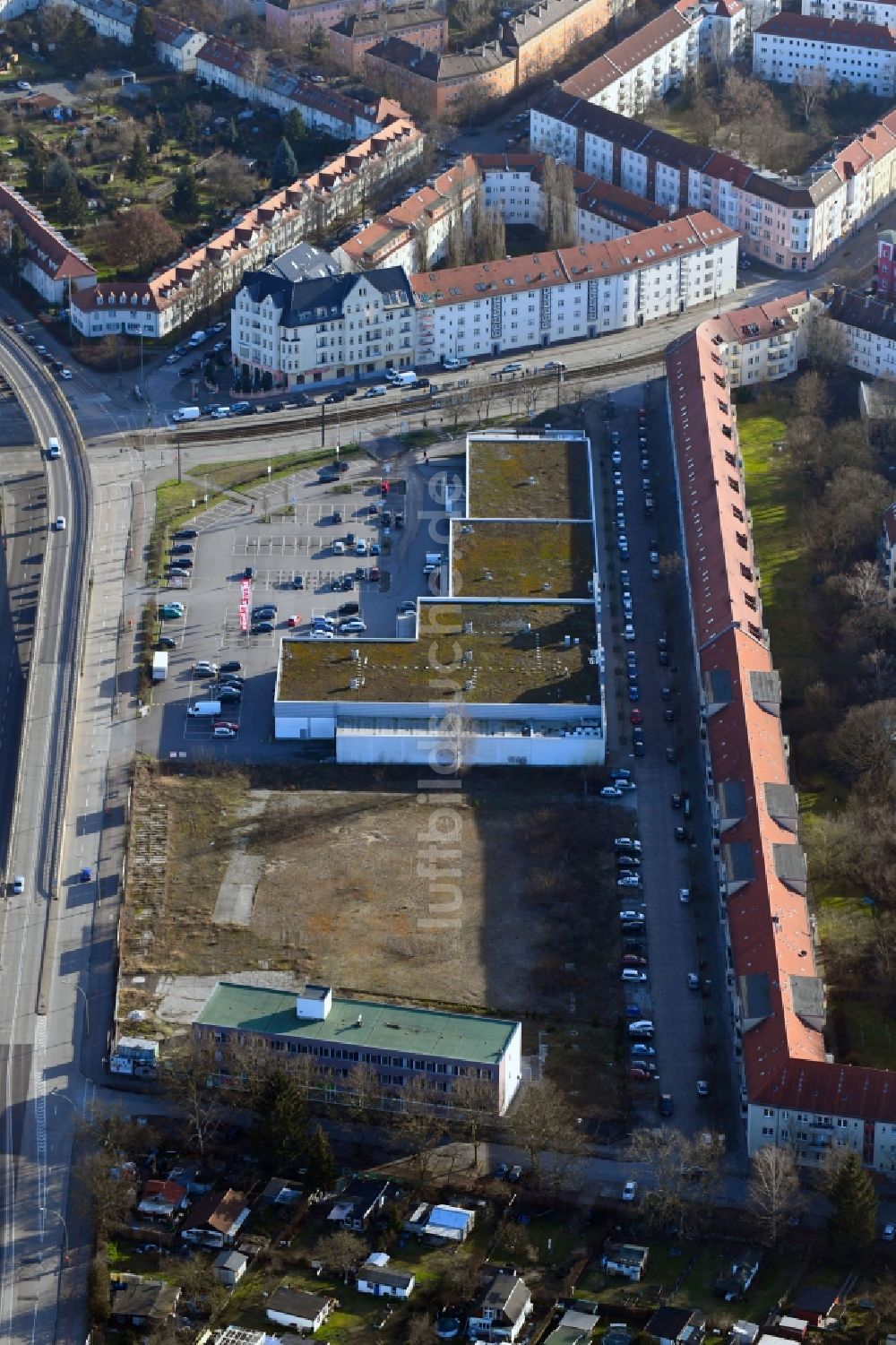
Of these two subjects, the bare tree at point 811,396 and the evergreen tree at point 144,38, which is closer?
the bare tree at point 811,396

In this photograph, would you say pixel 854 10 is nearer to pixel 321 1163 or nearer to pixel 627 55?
pixel 627 55

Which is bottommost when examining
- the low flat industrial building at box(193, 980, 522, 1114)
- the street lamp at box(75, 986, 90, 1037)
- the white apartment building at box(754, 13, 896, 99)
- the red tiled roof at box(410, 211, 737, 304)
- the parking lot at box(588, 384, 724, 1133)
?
the street lamp at box(75, 986, 90, 1037)

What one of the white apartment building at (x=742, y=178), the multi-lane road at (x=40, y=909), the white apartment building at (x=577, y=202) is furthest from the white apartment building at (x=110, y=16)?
the multi-lane road at (x=40, y=909)

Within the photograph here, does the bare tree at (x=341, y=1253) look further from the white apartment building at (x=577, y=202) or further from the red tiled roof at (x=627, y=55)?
the red tiled roof at (x=627, y=55)

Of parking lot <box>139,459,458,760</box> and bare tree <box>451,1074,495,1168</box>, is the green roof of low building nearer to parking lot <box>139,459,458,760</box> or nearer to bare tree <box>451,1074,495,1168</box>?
bare tree <box>451,1074,495,1168</box>

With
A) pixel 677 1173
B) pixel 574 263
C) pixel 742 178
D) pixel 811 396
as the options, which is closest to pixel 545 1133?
pixel 677 1173

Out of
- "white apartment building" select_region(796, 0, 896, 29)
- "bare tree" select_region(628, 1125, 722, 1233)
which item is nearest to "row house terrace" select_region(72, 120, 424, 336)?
"white apartment building" select_region(796, 0, 896, 29)

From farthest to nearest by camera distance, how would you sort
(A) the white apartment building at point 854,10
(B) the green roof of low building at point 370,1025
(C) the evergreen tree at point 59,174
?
1. (A) the white apartment building at point 854,10
2. (C) the evergreen tree at point 59,174
3. (B) the green roof of low building at point 370,1025
